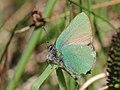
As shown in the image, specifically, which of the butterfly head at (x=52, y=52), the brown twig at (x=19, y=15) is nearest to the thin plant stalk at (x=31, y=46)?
the butterfly head at (x=52, y=52)

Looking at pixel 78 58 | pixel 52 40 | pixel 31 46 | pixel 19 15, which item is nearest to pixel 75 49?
pixel 78 58

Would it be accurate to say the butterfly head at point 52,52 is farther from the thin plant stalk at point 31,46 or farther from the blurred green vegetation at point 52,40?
the blurred green vegetation at point 52,40

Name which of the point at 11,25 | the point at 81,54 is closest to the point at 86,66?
the point at 81,54

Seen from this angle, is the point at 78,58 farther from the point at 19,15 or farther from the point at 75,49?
the point at 19,15

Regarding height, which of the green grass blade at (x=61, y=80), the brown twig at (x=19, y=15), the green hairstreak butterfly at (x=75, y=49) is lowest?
the green grass blade at (x=61, y=80)

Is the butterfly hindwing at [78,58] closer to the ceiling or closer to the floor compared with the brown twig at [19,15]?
closer to the floor

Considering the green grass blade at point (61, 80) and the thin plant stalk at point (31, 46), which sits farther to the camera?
the thin plant stalk at point (31, 46)
